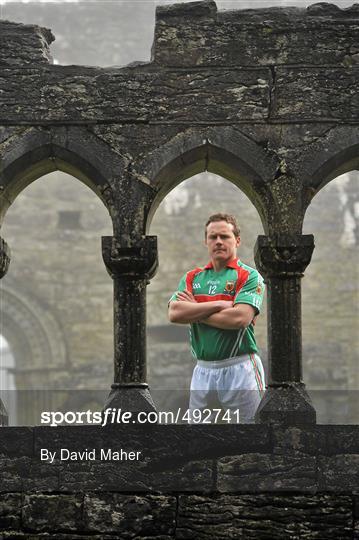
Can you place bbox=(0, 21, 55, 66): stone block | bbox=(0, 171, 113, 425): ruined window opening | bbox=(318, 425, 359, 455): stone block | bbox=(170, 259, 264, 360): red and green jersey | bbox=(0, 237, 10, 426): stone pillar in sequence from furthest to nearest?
bbox=(0, 171, 113, 425): ruined window opening, bbox=(0, 21, 55, 66): stone block, bbox=(0, 237, 10, 426): stone pillar, bbox=(170, 259, 264, 360): red and green jersey, bbox=(318, 425, 359, 455): stone block

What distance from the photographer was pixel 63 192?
58.6 ft

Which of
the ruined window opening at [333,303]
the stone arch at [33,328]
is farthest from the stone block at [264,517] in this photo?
the stone arch at [33,328]

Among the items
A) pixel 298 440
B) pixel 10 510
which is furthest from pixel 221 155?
pixel 10 510

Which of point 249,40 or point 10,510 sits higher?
point 249,40

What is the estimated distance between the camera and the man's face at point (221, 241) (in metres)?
5.92

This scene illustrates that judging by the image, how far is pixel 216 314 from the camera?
226 inches

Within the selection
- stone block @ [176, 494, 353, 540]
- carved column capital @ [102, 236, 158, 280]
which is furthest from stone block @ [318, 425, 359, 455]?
carved column capital @ [102, 236, 158, 280]

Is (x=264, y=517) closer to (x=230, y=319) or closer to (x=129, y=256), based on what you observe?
(x=230, y=319)

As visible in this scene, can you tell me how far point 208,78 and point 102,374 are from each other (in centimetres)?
1148

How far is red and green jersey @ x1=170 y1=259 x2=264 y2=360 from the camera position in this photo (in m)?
5.83

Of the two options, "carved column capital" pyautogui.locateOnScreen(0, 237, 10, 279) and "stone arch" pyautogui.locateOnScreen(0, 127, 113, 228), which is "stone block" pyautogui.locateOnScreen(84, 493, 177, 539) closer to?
"carved column capital" pyautogui.locateOnScreen(0, 237, 10, 279)

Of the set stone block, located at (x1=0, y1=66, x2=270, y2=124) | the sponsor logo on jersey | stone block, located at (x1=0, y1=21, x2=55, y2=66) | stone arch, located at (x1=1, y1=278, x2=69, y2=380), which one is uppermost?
stone arch, located at (x1=1, y1=278, x2=69, y2=380)

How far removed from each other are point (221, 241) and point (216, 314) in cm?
43

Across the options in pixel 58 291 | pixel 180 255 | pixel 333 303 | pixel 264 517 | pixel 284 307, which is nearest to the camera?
pixel 264 517
